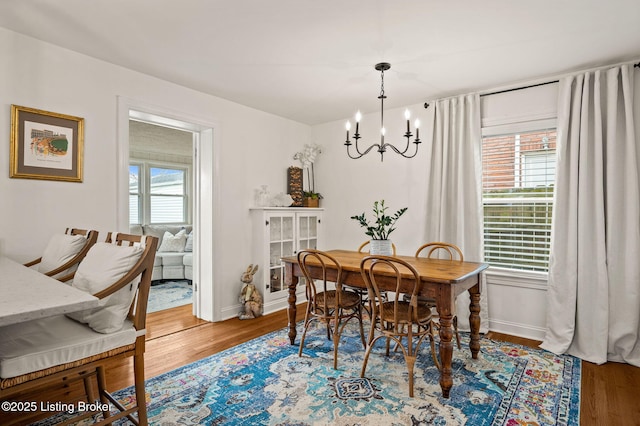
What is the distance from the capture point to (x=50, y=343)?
5.04 ft

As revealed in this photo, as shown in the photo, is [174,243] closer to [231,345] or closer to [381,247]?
[231,345]

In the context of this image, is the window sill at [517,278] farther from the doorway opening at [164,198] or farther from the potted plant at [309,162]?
the doorway opening at [164,198]

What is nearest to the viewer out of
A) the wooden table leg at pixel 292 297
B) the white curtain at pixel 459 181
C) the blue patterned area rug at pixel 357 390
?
the blue patterned area rug at pixel 357 390

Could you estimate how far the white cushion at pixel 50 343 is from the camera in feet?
4.69

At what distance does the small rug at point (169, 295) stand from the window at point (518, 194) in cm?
384

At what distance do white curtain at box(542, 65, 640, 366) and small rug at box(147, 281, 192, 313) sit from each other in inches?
164

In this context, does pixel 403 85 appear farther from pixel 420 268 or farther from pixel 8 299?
pixel 8 299

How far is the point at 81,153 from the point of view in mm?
2777

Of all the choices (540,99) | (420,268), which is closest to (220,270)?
(420,268)

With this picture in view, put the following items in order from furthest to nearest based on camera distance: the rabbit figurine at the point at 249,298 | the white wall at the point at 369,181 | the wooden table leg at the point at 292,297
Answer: the white wall at the point at 369,181 → the rabbit figurine at the point at 249,298 → the wooden table leg at the point at 292,297

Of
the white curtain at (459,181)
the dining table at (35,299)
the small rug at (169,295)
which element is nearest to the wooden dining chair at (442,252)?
the white curtain at (459,181)

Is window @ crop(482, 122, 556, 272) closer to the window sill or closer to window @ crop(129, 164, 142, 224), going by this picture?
the window sill

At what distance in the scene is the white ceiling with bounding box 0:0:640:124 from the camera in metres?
2.14

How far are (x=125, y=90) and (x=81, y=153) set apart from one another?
26.7 inches
